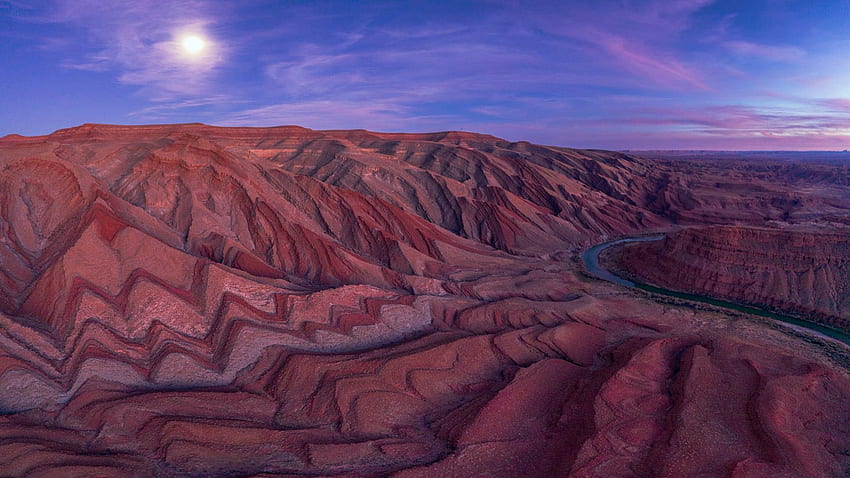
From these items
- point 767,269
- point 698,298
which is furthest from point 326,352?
point 767,269

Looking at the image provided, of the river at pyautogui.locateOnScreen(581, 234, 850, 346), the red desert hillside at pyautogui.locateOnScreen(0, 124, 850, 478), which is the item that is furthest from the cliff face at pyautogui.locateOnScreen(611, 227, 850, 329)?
the red desert hillside at pyautogui.locateOnScreen(0, 124, 850, 478)

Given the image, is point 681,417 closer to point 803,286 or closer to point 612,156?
point 803,286

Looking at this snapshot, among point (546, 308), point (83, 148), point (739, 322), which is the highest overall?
point (83, 148)

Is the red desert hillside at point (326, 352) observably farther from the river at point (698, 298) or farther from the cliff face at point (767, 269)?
the cliff face at point (767, 269)

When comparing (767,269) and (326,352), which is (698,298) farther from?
(326,352)

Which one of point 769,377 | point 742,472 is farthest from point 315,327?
point 769,377

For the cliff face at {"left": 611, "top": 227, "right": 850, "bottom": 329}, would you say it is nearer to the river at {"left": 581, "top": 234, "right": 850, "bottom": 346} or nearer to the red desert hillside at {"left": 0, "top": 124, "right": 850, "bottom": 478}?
the river at {"left": 581, "top": 234, "right": 850, "bottom": 346}
